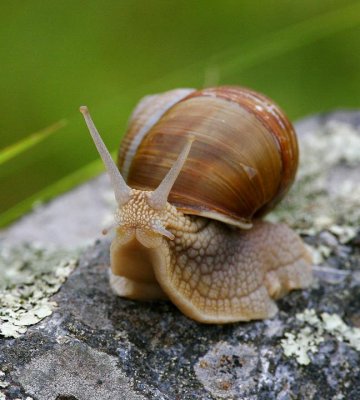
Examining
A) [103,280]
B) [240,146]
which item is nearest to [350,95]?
[240,146]

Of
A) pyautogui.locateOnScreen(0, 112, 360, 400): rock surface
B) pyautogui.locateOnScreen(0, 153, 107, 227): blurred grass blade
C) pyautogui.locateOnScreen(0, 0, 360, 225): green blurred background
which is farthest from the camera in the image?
pyautogui.locateOnScreen(0, 0, 360, 225): green blurred background

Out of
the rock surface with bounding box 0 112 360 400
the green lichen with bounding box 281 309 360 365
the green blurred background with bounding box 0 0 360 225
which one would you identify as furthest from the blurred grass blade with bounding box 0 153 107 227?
the green lichen with bounding box 281 309 360 365

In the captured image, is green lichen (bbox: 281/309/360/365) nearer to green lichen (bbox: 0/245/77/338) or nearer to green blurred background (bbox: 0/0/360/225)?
green lichen (bbox: 0/245/77/338)

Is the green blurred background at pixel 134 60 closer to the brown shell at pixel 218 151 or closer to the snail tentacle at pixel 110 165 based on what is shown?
the brown shell at pixel 218 151

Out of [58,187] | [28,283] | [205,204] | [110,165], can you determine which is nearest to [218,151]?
[205,204]

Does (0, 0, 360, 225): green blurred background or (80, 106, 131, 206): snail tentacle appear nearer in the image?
(80, 106, 131, 206): snail tentacle

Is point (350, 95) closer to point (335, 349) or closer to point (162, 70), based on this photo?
point (162, 70)

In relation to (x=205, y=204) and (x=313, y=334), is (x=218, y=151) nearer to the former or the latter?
(x=205, y=204)
